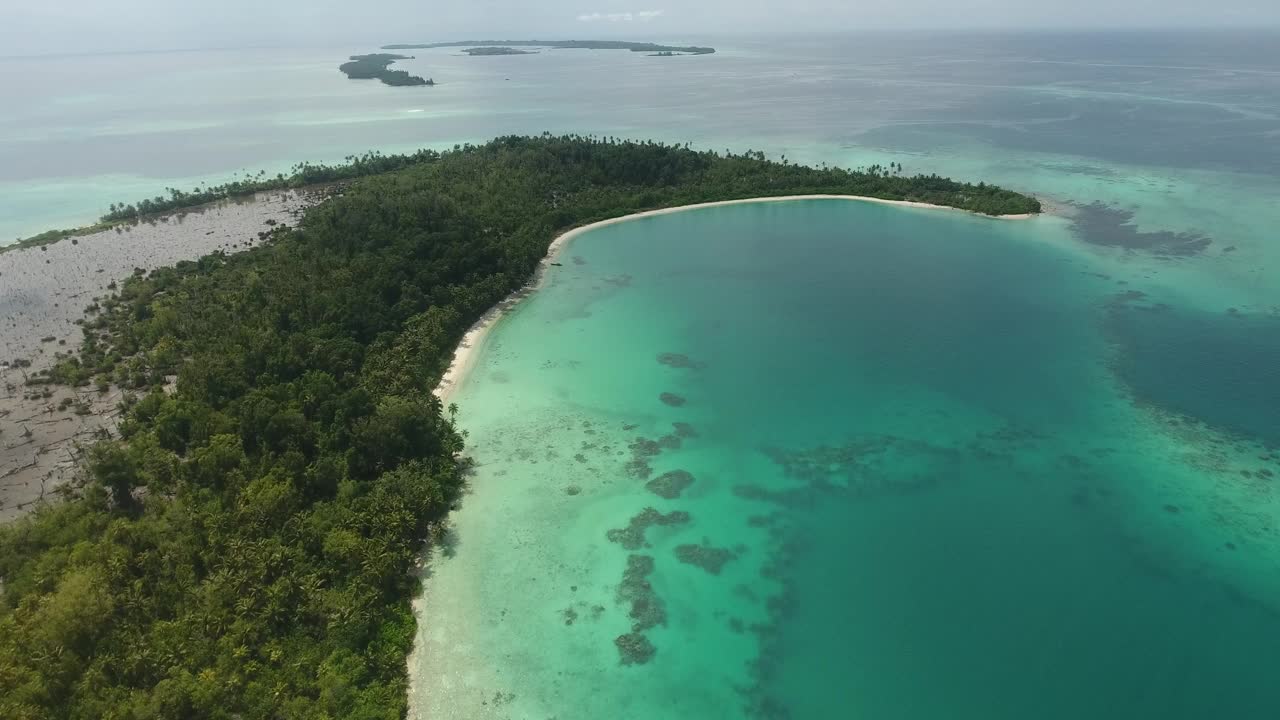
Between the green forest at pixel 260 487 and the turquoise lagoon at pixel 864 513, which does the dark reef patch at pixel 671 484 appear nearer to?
the turquoise lagoon at pixel 864 513

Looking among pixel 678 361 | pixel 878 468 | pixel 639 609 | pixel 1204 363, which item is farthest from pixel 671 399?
pixel 1204 363

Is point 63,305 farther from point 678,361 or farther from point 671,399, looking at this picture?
point 671,399

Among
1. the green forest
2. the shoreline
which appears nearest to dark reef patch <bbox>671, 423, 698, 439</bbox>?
the green forest

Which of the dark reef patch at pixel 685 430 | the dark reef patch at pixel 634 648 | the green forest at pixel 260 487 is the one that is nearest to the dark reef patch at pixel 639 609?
the dark reef patch at pixel 634 648

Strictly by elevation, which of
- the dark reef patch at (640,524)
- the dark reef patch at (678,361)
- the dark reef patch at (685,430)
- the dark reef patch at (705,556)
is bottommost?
the dark reef patch at (705,556)

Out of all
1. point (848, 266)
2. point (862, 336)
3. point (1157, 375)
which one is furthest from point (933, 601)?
point (848, 266)
